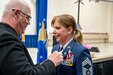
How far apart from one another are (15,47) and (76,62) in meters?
0.60

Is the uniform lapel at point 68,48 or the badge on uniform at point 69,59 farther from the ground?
the uniform lapel at point 68,48

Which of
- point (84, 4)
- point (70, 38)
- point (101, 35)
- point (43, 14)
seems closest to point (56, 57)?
point (70, 38)

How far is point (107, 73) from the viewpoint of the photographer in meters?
2.96

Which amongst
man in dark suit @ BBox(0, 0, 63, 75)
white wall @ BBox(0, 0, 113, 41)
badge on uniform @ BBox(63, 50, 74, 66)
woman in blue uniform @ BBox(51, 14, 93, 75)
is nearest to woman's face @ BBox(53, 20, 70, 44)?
woman in blue uniform @ BBox(51, 14, 93, 75)

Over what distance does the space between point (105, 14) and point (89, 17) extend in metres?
0.58

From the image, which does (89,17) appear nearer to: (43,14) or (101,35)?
(101,35)

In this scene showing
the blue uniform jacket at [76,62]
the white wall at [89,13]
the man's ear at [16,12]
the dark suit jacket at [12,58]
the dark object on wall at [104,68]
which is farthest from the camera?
the white wall at [89,13]

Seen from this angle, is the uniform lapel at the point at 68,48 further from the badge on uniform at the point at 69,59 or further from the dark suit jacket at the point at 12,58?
the dark suit jacket at the point at 12,58

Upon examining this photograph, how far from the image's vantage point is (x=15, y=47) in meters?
0.96

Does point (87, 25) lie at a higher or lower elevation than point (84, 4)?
lower

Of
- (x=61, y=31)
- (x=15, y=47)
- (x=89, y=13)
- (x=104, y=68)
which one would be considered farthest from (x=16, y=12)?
(x=89, y=13)

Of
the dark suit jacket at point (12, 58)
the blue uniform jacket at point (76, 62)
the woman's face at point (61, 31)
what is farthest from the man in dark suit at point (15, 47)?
the woman's face at point (61, 31)

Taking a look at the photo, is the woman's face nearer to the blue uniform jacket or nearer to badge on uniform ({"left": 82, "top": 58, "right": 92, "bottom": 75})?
the blue uniform jacket

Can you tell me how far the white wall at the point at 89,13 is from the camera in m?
3.58
